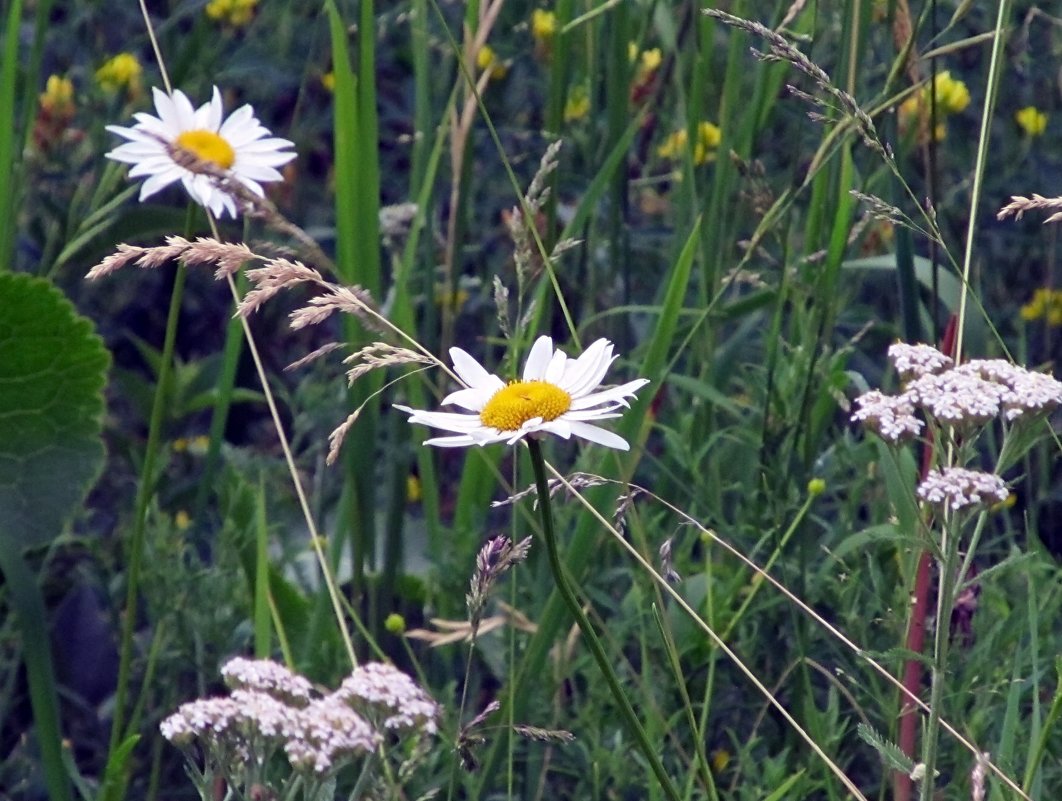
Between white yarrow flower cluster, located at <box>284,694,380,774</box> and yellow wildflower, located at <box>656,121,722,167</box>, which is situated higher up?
yellow wildflower, located at <box>656,121,722,167</box>

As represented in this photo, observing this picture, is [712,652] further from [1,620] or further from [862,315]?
[1,620]

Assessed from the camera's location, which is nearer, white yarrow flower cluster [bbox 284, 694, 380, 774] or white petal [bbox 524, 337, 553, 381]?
white yarrow flower cluster [bbox 284, 694, 380, 774]

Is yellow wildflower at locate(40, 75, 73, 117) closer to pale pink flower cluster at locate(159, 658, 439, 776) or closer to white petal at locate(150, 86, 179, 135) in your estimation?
white petal at locate(150, 86, 179, 135)

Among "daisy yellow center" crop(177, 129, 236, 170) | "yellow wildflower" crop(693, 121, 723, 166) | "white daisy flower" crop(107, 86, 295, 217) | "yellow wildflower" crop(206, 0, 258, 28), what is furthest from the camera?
"yellow wildflower" crop(206, 0, 258, 28)

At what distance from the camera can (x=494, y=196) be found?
2.48m

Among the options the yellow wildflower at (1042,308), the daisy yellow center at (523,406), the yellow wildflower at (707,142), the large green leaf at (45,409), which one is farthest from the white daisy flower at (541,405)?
the yellow wildflower at (1042,308)

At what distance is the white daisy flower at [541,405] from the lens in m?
0.88

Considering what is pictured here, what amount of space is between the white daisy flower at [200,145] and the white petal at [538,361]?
0.40m

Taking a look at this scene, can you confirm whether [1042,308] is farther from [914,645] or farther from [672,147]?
[914,645]

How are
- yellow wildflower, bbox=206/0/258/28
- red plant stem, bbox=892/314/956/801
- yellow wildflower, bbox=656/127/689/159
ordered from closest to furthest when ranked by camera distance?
red plant stem, bbox=892/314/956/801
yellow wildflower, bbox=656/127/689/159
yellow wildflower, bbox=206/0/258/28

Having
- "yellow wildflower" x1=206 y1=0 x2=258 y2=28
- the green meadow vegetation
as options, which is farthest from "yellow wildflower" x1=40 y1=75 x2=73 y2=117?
"yellow wildflower" x1=206 y1=0 x2=258 y2=28

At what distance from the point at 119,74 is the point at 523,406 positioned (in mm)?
1530

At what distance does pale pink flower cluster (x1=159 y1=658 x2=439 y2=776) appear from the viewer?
3.07 ft

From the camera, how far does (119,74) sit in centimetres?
223
